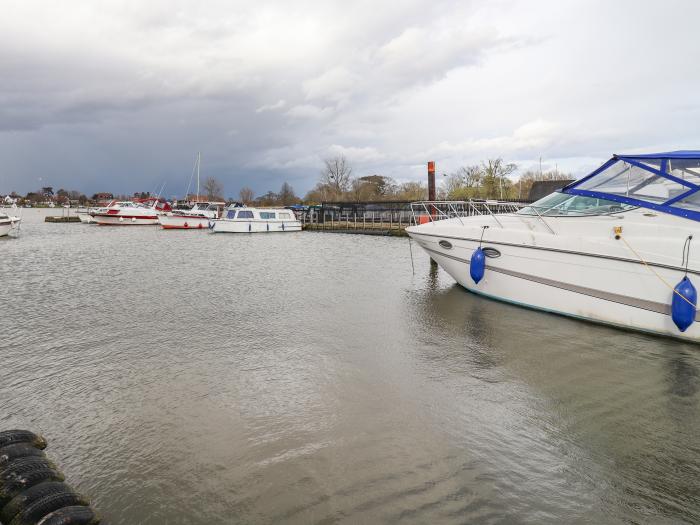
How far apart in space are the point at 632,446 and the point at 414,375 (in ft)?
8.44

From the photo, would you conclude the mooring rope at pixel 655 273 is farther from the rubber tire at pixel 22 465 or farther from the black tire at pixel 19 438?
the black tire at pixel 19 438

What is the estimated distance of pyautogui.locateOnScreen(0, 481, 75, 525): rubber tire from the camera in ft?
8.84

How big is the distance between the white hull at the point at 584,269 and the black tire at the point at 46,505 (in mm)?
8414

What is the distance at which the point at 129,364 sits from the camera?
632 cm

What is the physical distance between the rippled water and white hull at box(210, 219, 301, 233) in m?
28.9

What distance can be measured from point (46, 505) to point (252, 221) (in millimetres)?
37780

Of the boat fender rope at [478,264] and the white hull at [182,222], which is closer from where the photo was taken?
the boat fender rope at [478,264]

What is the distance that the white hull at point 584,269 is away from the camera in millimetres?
7387

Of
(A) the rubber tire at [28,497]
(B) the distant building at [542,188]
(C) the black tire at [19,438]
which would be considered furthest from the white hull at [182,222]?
(A) the rubber tire at [28,497]

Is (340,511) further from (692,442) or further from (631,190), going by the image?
(631,190)

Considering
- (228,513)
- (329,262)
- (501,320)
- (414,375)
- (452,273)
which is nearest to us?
(228,513)

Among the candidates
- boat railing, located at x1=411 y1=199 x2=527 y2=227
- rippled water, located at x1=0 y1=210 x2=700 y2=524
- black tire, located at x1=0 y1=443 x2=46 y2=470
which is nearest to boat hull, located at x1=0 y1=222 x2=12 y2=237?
rippled water, located at x1=0 y1=210 x2=700 y2=524

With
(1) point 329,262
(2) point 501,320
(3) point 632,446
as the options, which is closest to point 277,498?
(3) point 632,446

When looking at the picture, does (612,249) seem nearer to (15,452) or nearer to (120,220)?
(15,452)
